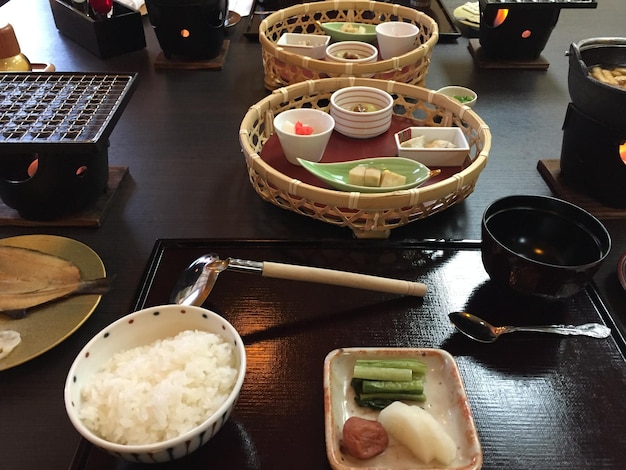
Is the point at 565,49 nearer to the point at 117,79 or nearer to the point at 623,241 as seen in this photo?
the point at 623,241

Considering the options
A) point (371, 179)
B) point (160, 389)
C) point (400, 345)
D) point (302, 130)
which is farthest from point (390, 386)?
point (302, 130)

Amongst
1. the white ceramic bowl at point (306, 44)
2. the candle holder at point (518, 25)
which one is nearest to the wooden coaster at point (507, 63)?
the candle holder at point (518, 25)

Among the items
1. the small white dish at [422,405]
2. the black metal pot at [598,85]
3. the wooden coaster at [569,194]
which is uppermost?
the black metal pot at [598,85]

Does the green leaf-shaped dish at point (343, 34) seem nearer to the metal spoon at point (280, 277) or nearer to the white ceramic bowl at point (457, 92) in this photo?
the white ceramic bowl at point (457, 92)

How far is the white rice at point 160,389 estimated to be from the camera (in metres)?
0.68

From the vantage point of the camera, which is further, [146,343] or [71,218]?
[71,218]

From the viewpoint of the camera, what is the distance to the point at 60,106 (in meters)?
1.17

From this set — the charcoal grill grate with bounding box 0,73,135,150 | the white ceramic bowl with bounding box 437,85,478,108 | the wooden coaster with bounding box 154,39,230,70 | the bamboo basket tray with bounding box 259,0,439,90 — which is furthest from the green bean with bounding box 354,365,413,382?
the wooden coaster with bounding box 154,39,230,70

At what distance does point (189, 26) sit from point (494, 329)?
5.36 ft

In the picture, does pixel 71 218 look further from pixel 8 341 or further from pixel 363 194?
pixel 363 194

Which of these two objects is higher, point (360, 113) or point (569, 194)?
point (360, 113)

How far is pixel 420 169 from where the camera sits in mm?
1202

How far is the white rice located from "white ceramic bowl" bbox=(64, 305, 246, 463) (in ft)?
0.06

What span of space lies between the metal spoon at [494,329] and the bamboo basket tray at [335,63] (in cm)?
89
